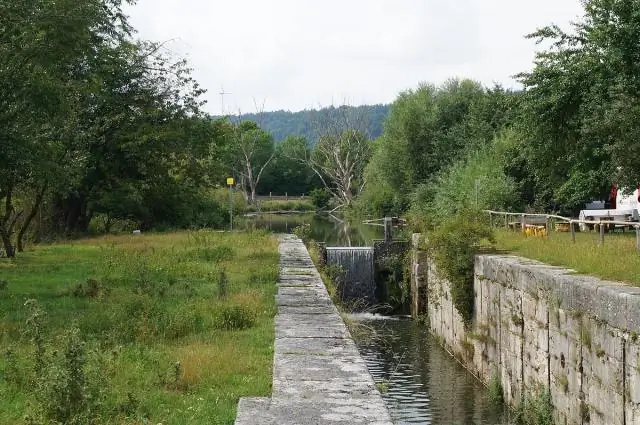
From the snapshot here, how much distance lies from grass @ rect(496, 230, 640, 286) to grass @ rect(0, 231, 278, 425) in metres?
4.65

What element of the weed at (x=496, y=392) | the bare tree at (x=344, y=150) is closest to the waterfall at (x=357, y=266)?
the weed at (x=496, y=392)

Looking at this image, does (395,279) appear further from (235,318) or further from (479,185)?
(235,318)

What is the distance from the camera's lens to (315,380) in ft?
23.6

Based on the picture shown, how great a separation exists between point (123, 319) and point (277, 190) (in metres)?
94.2

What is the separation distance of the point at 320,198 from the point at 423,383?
75443mm

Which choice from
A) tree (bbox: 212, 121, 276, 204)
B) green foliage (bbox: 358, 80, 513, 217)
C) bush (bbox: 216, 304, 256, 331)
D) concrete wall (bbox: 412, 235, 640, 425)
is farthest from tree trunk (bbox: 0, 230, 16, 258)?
tree (bbox: 212, 121, 276, 204)

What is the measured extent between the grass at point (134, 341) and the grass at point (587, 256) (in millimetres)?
4650

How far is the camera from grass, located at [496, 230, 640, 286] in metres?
9.96

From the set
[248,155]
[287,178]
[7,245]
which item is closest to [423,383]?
[7,245]

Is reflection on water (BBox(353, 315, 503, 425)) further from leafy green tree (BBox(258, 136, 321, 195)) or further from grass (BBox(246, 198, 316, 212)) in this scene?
leafy green tree (BBox(258, 136, 321, 195))

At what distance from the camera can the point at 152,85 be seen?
33.8m

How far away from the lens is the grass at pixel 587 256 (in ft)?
32.7

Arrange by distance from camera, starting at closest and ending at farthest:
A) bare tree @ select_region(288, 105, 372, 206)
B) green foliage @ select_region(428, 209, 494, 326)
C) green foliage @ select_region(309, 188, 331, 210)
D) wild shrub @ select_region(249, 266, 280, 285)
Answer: wild shrub @ select_region(249, 266, 280, 285), green foliage @ select_region(428, 209, 494, 326), bare tree @ select_region(288, 105, 372, 206), green foliage @ select_region(309, 188, 331, 210)

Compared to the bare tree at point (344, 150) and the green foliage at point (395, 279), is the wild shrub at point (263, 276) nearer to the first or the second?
the green foliage at point (395, 279)
